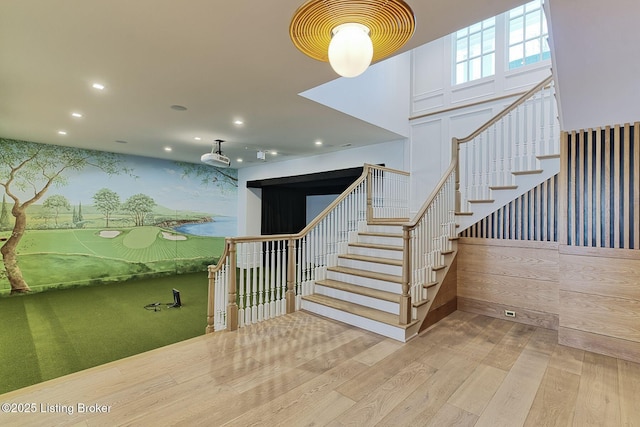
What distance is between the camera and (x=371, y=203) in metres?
5.25

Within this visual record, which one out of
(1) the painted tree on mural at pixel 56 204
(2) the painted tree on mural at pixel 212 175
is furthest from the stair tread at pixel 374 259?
(1) the painted tree on mural at pixel 56 204

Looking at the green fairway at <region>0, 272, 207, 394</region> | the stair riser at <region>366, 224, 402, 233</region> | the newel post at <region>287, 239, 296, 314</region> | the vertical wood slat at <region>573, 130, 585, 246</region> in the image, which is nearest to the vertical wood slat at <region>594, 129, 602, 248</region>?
the vertical wood slat at <region>573, 130, 585, 246</region>

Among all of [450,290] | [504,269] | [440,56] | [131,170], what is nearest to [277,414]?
[450,290]

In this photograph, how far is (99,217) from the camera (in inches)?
264

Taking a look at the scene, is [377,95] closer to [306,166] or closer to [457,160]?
[457,160]

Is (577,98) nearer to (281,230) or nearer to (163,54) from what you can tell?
(163,54)

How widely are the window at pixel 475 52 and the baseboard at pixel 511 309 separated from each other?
13.0 feet

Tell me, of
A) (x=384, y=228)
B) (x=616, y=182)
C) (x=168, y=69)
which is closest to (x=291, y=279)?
(x=384, y=228)

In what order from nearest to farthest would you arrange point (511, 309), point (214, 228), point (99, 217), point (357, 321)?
point (357, 321) → point (511, 309) → point (99, 217) → point (214, 228)

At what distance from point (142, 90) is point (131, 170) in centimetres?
440

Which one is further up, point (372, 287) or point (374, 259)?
point (374, 259)

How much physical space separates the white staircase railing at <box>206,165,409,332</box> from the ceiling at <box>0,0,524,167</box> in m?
1.10

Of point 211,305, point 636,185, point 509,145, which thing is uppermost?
point 509,145

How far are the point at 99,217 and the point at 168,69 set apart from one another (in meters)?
5.24
